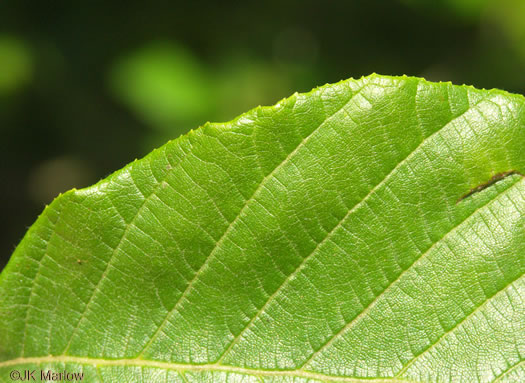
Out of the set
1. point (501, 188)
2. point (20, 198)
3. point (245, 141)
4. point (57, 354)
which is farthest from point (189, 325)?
point (20, 198)

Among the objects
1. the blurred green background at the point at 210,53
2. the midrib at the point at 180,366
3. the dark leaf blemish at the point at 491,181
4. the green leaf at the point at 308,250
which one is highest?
the blurred green background at the point at 210,53

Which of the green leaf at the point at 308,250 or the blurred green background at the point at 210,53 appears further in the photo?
the blurred green background at the point at 210,53

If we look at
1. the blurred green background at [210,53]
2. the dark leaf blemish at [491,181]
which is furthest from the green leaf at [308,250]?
the blurred green background at [210,53]

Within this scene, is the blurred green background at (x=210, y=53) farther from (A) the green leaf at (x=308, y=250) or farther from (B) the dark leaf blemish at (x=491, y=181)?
(B) the dark leaf blemish at (x=491, y=181)

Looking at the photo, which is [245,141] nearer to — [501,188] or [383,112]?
[383,112]

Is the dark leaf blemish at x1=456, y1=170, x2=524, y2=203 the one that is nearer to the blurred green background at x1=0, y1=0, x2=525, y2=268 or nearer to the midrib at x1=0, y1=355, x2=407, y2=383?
the midrib at x1=0, y1=355, x2=407, y2=383

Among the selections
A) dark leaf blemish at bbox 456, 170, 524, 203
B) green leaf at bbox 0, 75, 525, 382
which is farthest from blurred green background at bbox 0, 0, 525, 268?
dark leaf blemish at bbox 456, 170, 524, 203
